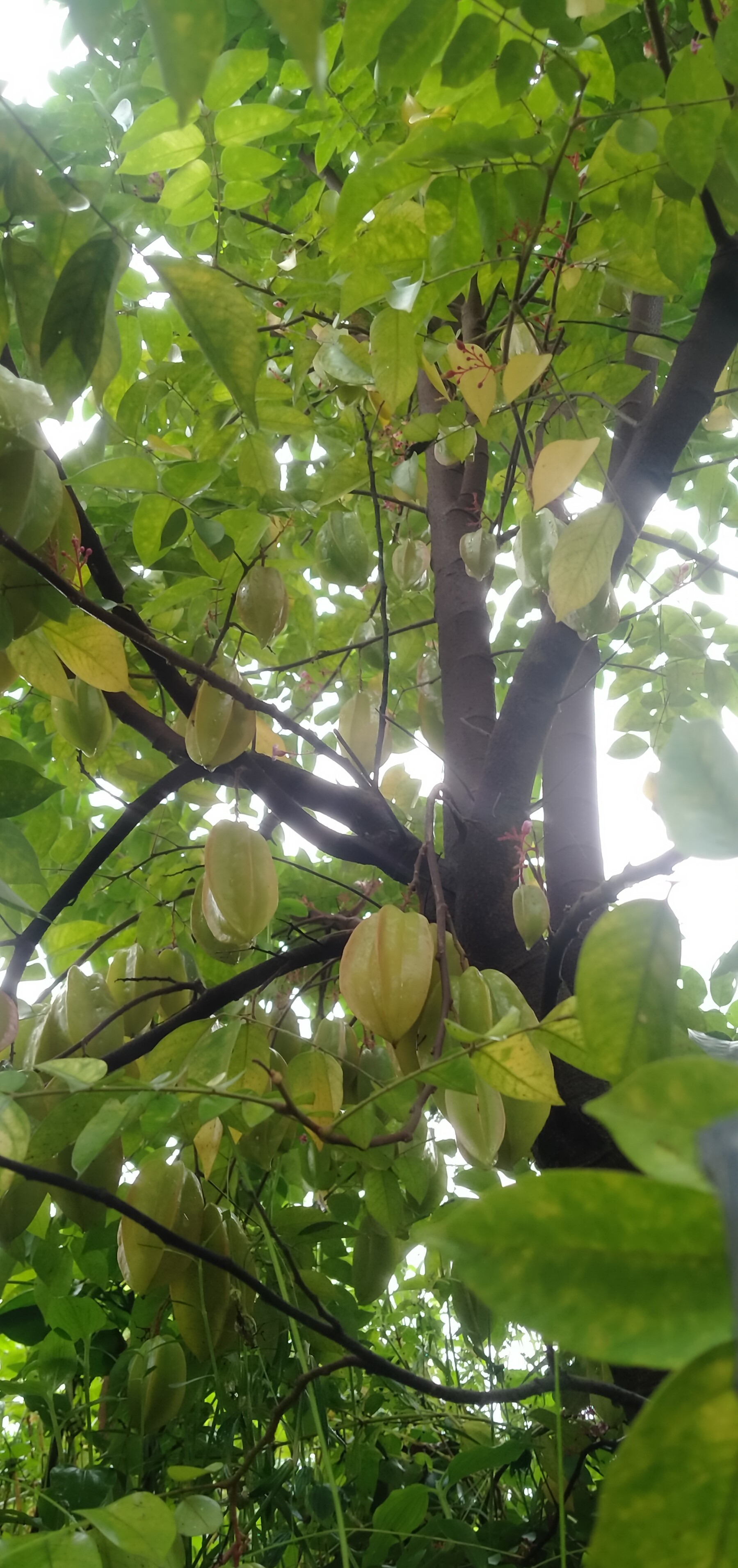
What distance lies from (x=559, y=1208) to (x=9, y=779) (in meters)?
0.74

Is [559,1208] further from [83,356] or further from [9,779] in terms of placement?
[9,779]

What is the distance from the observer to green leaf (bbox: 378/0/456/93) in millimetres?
664

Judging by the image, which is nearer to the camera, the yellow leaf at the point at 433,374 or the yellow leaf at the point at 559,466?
the yellow leaf at the point at 559,466

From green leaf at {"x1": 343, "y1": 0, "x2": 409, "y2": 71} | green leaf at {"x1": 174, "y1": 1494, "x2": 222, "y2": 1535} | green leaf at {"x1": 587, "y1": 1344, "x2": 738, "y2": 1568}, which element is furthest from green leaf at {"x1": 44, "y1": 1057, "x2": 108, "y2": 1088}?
green leaf at {"x1": 343, "y1": 0, "x2": 409, "y2": 71}

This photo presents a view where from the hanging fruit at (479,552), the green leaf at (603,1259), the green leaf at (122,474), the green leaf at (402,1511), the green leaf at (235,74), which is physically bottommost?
the green leaf at (402,1511)

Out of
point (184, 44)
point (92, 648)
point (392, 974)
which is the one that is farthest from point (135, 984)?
point (184, 44)

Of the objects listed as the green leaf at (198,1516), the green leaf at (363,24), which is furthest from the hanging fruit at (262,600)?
the green leaf at (198,1516)

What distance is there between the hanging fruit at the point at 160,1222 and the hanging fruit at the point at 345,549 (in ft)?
2.95

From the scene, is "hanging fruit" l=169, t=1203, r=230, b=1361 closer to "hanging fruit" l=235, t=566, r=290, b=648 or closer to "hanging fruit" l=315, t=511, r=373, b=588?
"hanging fruit" l=235, t=566, r=290, b=648

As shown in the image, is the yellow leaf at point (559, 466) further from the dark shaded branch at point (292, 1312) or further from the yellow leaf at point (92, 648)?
the dark shaded branch at point (292, 1312)

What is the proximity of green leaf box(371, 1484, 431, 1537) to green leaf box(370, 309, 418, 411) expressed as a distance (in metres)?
1.08

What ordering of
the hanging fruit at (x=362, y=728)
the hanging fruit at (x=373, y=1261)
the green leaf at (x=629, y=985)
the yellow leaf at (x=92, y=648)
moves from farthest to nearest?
the hanging fruit at (x=362, y=728) → the hanging fruit at (x=373, y=1261) → the yellow leaf at (x=92, y=648) → the green leaf at (x=629, y=985)

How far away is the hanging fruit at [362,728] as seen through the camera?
1.75 m

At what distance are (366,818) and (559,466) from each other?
60cm
